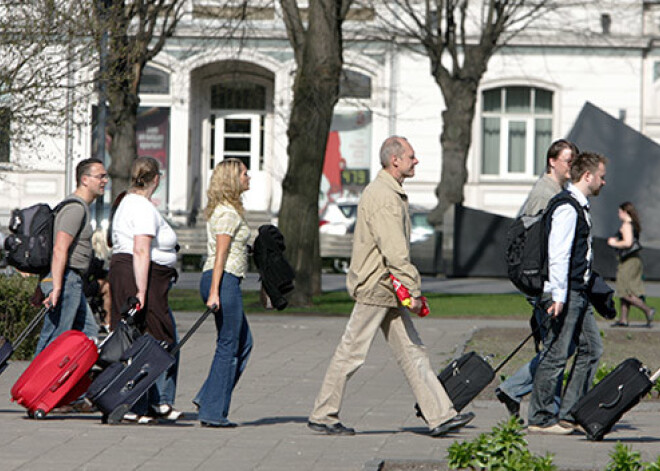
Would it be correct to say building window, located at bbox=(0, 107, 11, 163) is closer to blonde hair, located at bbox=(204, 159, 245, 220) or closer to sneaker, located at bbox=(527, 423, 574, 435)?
blonde hair, located at bbox=(204, 159, 245, 220)

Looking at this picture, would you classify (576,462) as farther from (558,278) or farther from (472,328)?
(472,328)

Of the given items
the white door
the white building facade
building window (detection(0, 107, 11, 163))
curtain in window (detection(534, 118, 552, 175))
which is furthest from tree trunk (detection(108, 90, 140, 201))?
curtain in window (detection(534, 118, 552, 175))

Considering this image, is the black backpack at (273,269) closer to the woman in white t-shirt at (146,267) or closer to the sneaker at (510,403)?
the woman in white t-shirt at (146,267)

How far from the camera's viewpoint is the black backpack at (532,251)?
8.44m

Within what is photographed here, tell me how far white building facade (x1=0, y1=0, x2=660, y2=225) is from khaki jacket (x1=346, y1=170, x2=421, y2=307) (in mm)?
27180

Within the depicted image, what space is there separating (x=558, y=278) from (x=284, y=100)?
2773 centimetres

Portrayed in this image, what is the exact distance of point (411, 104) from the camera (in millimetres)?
36031

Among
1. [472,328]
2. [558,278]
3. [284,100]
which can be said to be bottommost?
[472,328]

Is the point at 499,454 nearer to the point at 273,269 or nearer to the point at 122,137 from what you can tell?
the point at 273,269

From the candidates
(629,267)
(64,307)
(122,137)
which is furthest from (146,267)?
(122,137)

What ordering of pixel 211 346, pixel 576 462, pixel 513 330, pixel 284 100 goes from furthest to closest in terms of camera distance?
1. pixel 284 100
2. pixel 513 330
3. pixel 211 346
4. pixel 576 462

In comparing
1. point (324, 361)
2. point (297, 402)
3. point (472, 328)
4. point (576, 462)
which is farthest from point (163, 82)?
point (576, 462)

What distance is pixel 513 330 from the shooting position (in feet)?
53.1

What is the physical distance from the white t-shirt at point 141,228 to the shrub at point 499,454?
2.84 m
